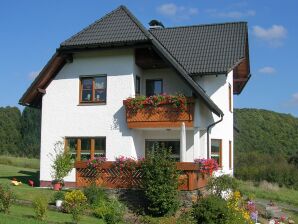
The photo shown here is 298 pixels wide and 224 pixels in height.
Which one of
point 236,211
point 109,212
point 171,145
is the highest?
point 171,145

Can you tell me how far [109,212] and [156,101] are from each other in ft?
23.6

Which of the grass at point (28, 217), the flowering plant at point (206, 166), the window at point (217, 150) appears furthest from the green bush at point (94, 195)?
the window at point (217, 150)

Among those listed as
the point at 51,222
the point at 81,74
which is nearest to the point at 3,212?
the point at 51,222

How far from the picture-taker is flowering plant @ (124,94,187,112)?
19547 mm

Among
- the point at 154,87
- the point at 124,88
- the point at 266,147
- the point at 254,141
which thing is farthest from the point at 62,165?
the point at 266,147

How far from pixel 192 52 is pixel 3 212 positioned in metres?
12.3

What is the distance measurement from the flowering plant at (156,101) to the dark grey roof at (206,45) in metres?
2.16

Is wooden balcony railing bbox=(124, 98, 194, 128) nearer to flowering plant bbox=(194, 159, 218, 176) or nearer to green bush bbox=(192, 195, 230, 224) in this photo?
flowering plant bbox=(194, 159, 218, 176)

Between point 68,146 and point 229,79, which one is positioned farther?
point 229,79

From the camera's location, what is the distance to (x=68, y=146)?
2230 centimetres

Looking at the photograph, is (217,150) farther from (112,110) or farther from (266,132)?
(266,132)

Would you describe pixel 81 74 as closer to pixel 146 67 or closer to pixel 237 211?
pixel 146 67

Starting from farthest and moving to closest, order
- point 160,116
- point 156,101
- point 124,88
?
point 124,88 → point 160,116 → point 156,101

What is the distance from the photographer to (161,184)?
16.5 metres
